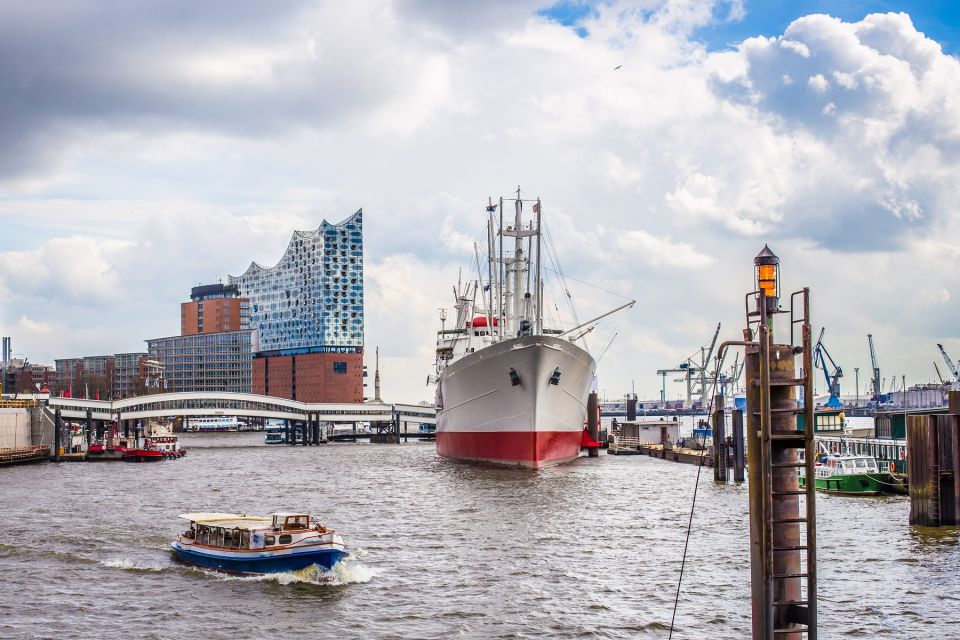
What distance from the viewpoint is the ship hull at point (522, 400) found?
71.8m

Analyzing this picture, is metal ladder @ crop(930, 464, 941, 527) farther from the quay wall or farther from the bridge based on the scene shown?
the bridge

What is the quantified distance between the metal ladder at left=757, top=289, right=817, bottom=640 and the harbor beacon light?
0.16 metres

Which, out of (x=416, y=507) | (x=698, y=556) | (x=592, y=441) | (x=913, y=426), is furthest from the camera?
(x=592, y=441)

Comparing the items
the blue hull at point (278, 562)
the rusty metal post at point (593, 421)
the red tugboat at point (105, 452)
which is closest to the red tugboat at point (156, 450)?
the red tugboat at point (105, 452)

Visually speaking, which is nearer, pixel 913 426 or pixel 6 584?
pixel 6 584

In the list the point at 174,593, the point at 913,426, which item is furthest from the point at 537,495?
the point at 174,593

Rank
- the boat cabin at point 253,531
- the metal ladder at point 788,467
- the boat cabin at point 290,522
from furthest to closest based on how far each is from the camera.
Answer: the boat cabin at point 290,522, the boat cabin at point 253,531, the metal ladder at point 788,467

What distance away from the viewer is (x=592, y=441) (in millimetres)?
104562

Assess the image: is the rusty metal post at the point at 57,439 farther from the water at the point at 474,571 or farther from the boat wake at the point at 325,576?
the boat wake at the point at 325,576

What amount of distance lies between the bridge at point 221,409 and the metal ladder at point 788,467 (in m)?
116

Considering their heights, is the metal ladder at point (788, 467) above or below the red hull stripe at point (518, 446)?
above

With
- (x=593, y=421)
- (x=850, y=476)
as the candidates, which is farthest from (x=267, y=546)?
(x=593, y=421)

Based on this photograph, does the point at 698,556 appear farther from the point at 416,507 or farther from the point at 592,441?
the point at 592,441

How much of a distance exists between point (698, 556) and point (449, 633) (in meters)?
13.8
